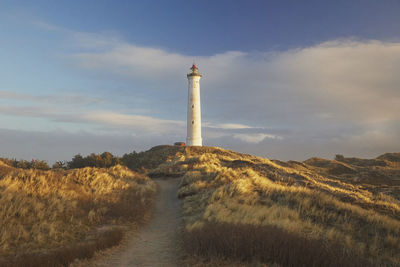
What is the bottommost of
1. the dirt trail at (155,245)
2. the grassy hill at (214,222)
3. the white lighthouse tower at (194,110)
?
the dirt trail at (155,245)

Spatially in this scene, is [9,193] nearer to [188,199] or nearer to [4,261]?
[4,261]

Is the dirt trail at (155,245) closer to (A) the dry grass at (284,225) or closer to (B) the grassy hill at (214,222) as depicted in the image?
(B) the grassy hill at (214,222)

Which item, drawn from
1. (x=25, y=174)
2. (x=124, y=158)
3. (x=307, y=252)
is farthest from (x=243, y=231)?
(x=124, y=158)

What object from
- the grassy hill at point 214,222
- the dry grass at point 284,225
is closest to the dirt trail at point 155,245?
the grassy hill at point 214,222

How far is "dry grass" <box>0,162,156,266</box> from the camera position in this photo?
8148 millimetres

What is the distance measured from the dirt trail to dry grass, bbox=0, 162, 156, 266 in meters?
0.76

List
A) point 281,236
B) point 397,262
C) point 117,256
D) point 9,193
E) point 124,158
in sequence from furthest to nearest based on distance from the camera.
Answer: point 124,158
point 9,193
point 397,262
point 117,256
point 281,236

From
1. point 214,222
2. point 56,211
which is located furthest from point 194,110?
point 214,222

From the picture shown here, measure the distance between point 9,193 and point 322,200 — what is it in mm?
15976

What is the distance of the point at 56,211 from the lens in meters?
10.5

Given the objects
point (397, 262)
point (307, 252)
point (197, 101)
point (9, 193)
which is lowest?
point (397, 262)

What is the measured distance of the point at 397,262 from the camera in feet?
28.1

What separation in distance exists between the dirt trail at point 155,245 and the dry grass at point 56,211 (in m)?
0.76

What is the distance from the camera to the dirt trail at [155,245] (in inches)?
297
